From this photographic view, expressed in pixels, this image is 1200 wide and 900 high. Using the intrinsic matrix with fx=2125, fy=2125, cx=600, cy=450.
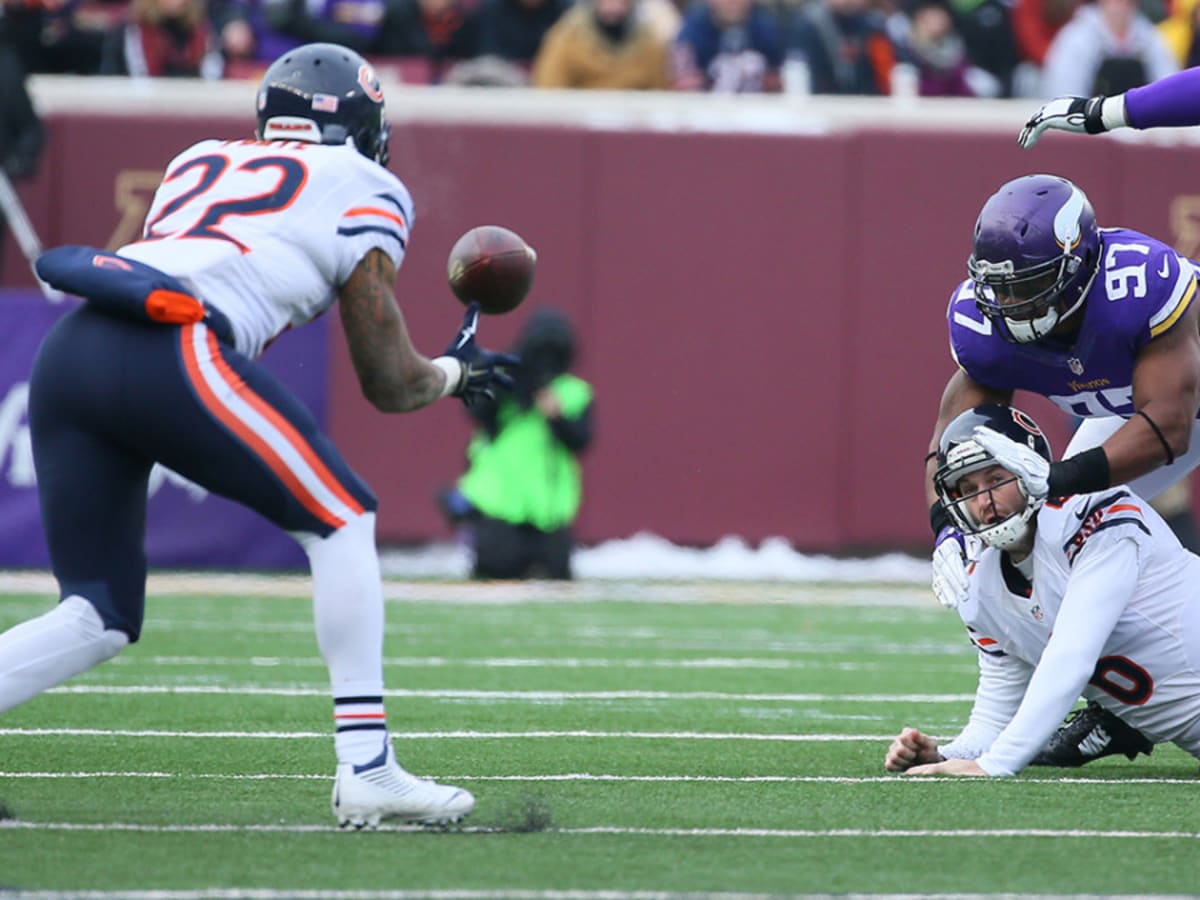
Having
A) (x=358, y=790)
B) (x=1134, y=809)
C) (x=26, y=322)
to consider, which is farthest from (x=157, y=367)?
(x=26, y=322)

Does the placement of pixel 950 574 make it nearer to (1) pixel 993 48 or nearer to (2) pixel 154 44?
(2) pixel 154 44

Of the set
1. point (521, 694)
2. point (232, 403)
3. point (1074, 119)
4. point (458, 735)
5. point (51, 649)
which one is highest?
point (1074, 119)

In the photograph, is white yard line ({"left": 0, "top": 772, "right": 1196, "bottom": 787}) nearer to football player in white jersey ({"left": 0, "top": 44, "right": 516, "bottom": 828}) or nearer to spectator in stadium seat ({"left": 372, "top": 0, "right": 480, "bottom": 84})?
football player in white jersey ({"left": 0, "top": 44, "right": 516, "bottom": 828})

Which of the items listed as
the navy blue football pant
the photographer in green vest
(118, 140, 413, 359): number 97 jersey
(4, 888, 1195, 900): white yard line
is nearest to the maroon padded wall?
the photographer in green vest

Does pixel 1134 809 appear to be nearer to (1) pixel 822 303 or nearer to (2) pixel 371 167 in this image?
(2) pixel 371 167

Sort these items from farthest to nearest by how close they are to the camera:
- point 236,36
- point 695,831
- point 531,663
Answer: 1. point 236,36
2. point 531,663
3. point 695,831

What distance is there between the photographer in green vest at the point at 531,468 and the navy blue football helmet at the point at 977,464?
5.79 m

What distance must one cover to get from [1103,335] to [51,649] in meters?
2.54

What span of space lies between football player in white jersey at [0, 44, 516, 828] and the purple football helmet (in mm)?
1488

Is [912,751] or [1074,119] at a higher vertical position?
[1074,119]

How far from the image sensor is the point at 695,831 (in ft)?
12.8

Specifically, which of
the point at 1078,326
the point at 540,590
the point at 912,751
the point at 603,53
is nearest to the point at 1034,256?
the point at 1078,326

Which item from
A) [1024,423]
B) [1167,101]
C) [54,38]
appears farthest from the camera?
[54,38]

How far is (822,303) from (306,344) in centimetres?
294
